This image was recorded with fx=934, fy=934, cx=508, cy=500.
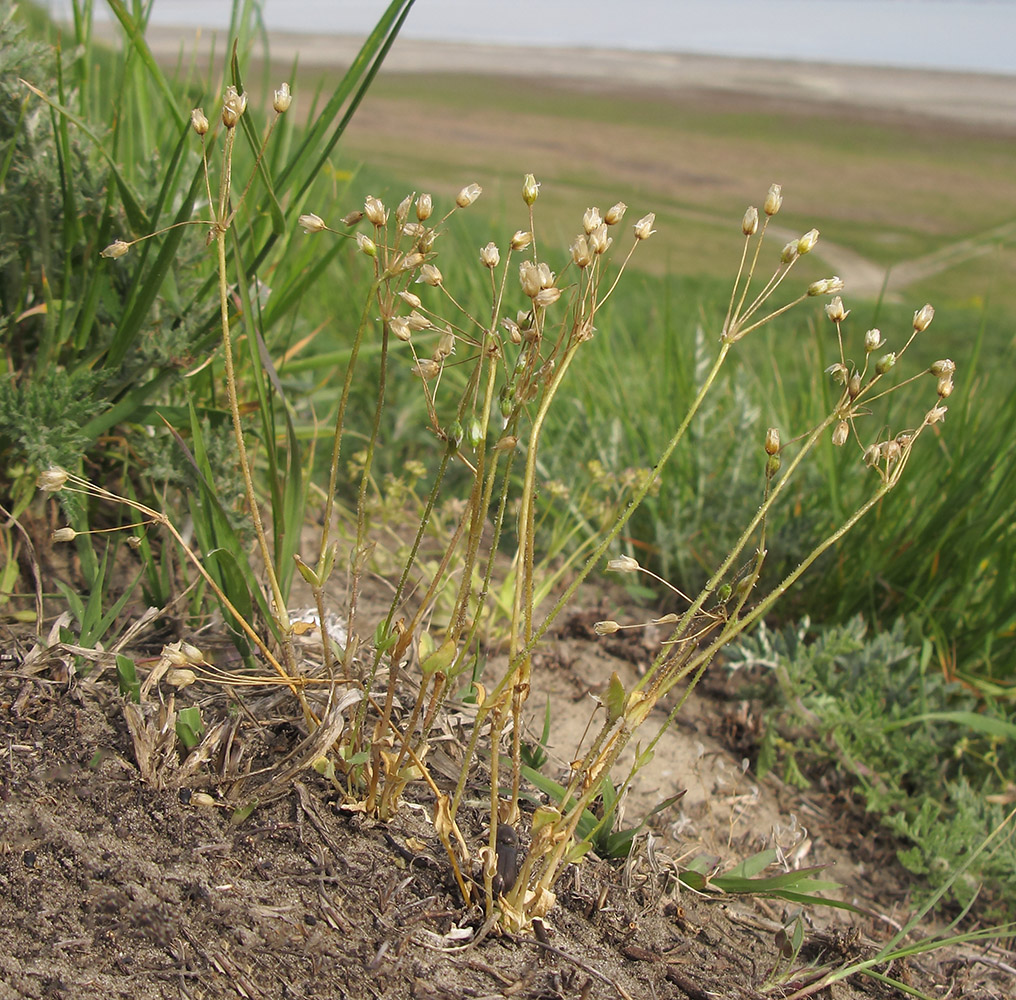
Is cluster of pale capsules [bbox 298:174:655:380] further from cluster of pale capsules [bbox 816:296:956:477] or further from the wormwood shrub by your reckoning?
the wormwood shrub

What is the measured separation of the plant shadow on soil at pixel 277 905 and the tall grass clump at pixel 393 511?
45mm

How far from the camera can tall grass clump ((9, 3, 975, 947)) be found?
39.3 inches

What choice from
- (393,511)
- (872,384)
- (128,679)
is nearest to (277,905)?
(128,679)

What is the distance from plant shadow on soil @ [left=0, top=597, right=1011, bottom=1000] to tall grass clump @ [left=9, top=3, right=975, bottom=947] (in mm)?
45

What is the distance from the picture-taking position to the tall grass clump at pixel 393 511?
3.27 ft

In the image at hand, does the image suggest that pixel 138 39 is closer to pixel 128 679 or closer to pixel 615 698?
pixel 128 679

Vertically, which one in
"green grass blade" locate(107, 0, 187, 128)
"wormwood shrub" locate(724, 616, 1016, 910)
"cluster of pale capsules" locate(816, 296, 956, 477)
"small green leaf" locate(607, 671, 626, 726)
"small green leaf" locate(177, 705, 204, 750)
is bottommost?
"wormwood shrub" locate(724, 616, 1016, 910)

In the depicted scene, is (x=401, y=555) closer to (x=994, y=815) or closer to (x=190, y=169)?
(x=190, y=169)

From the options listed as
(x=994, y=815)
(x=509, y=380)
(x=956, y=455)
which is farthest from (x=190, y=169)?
(x=994, y=815)

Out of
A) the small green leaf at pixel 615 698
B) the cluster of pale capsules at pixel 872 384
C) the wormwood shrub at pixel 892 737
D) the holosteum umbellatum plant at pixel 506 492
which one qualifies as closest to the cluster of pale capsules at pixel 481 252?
the holosteum umbellatum plant at pixel 506 492

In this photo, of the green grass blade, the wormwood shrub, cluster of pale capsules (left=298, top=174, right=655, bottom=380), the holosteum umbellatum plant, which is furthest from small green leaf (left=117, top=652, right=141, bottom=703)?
the wormwood shrub

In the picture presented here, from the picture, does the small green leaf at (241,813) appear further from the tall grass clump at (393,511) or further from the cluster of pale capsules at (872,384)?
the cluster of pale capsules at (872,384)

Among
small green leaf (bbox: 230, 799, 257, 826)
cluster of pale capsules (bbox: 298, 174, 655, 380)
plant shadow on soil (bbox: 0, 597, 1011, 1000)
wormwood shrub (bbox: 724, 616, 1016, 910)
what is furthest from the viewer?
wormwood shrub (bbox: 724, 616, 1016, 910)

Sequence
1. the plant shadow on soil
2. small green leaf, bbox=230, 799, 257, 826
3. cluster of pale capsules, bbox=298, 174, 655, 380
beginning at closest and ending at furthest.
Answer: cluster of pale capsules, bbox=298, 174, 655, 380 → the plant shadow on soil → small green leaf, bbox=230, 799, 257, 826
